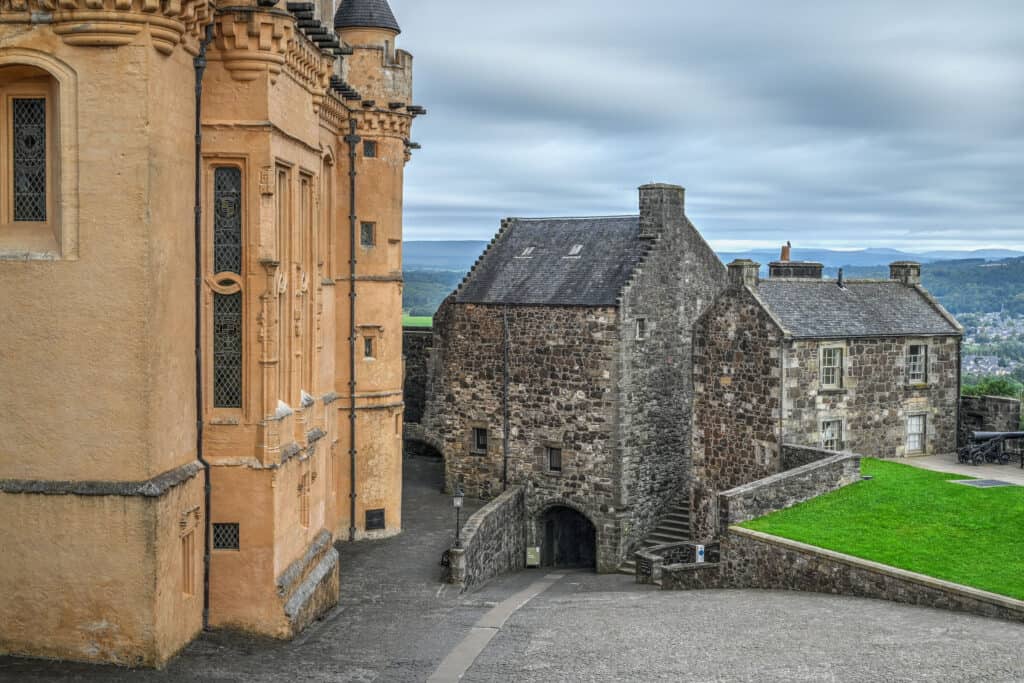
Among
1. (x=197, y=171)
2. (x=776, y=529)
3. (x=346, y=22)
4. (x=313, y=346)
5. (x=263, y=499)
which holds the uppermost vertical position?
(x=346, y=22)

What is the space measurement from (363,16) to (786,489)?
15.5 meters

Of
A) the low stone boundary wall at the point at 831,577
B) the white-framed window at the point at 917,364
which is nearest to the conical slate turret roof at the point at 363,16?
the low stone boundary wall at the point at 831,577

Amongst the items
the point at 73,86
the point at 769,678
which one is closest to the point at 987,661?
the point at 769,678

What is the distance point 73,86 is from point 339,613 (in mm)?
10665

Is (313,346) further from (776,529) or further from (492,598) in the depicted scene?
(776,529)

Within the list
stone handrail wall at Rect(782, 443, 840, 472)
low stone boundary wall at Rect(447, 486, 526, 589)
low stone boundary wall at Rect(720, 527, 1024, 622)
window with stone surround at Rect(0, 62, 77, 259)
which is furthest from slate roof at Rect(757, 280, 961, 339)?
window with stone surround at Rect(0, 62, 77, 259)

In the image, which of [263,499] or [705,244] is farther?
[705,244]

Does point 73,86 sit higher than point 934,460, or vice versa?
point 73,86

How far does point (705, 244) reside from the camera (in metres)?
36.3

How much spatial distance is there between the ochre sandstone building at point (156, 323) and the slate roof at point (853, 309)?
46.6 feet

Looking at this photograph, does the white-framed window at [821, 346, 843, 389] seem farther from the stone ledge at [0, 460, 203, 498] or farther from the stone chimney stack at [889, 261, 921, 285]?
the stone ledge at [0, 460, 203, 498]

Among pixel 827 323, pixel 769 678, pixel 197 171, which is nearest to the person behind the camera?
pixel 769 678

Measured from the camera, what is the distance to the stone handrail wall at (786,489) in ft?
81.9

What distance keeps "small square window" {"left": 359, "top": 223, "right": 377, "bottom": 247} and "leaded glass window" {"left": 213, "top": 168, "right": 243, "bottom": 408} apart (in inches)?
439
